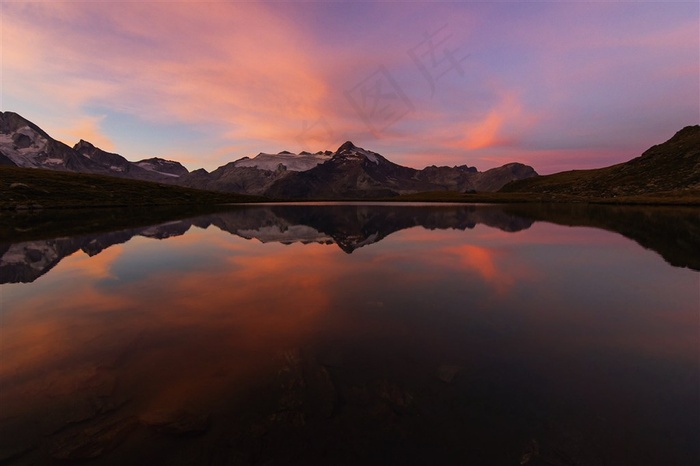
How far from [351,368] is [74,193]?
16272 centimetres

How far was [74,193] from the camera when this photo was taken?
131 metres

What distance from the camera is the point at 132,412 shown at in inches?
374

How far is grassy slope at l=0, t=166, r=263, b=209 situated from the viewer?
108m

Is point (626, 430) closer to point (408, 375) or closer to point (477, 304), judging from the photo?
point (408, 375)

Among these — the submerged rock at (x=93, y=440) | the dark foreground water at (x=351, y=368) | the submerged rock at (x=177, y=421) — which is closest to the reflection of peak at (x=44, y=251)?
the dark foreground water at (x=351, y=368)

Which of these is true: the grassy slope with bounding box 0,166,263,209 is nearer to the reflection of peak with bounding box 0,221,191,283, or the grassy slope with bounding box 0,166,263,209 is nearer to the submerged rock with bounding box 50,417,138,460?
the reflection of peak with bounding box 0,221,191,283

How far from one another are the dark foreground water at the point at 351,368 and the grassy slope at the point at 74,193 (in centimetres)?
11157

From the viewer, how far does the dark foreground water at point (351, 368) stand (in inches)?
329

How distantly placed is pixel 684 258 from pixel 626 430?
108 feet

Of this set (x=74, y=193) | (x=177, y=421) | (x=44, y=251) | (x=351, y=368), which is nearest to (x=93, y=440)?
(x=177, y=421)

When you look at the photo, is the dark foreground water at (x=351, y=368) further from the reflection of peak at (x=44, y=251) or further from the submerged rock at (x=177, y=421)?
the reflection of peak at (x=44, y=251)

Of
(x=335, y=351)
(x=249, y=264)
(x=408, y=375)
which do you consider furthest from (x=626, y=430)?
(x=249, y=264)

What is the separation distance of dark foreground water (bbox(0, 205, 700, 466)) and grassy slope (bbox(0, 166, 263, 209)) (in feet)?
366

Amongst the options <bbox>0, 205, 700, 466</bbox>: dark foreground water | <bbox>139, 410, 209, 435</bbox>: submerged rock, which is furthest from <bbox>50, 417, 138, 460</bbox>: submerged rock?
<bbox>139, 410, 209, 435</bbox>: submerged rock
